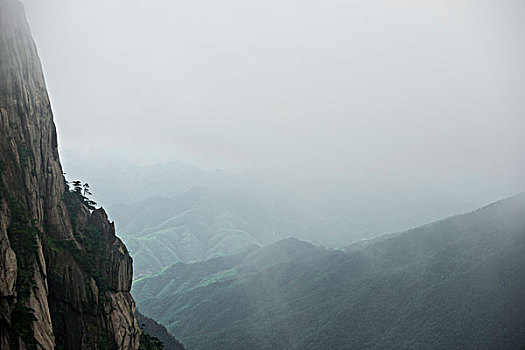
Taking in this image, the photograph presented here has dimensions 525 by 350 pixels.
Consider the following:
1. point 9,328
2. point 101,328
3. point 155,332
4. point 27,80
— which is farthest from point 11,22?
point 155,332

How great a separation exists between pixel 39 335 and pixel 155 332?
166800 mm

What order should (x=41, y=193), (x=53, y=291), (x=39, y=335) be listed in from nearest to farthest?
(x=39, y=335), (x=53, y=291), (x=41, y=193)

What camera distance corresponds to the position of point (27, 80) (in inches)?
2431

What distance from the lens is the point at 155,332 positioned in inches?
7707

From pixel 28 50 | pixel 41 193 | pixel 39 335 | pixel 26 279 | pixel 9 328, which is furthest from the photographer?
Result: pixel 28 50

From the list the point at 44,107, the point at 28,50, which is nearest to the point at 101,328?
the point at 44,107

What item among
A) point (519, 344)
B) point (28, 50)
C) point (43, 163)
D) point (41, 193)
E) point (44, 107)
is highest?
point (28, 50)

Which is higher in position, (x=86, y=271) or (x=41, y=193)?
(x=41, y=193)

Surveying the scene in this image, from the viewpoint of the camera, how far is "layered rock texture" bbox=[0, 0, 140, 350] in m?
44.5

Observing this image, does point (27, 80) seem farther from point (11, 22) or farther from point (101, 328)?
point (101, 328)

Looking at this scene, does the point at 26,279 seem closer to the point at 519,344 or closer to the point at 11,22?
the point at 11,22

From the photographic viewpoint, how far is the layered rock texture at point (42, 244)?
44531mm

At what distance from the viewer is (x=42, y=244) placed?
54.1 m

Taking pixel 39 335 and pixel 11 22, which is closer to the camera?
pixel 39 335
